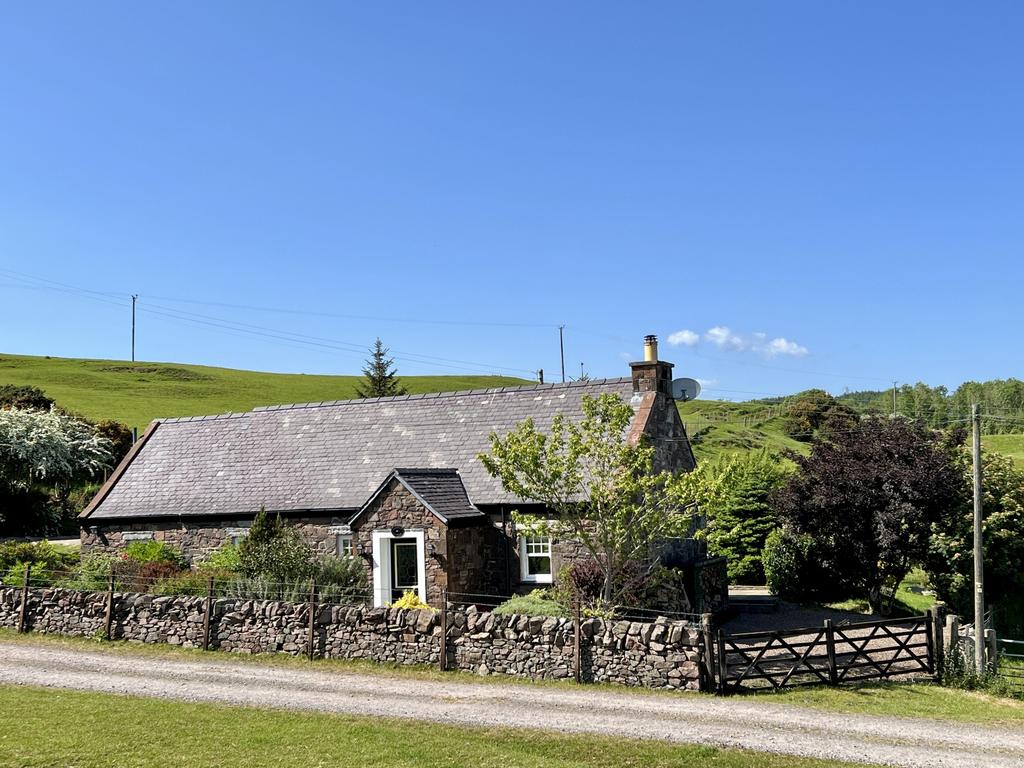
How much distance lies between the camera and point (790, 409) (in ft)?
310

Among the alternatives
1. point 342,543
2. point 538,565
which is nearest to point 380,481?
point 342,543

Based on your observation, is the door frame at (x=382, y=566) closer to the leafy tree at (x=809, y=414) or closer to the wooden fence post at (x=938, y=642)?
the wooden fence post at (x=938, y=642)

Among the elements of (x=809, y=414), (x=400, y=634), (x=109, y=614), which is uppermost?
(x=809, y=414)

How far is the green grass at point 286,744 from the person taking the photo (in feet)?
41.2

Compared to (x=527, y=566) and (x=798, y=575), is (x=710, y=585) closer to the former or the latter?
(x=798, y=575)

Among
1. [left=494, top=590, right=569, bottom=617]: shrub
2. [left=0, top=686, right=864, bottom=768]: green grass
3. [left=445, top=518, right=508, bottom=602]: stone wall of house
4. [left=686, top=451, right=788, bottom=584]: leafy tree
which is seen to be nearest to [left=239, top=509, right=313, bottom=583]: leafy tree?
[left=445, top=518, right=508, bottom=602]: stone wall of house

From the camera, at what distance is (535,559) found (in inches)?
981

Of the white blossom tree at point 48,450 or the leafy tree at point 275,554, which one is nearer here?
the leafy tree at point 275,554

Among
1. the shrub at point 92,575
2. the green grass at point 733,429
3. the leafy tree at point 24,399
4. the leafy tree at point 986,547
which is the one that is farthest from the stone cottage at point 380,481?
the leafy tree at point 24,399

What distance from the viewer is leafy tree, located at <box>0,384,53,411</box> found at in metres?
66.1

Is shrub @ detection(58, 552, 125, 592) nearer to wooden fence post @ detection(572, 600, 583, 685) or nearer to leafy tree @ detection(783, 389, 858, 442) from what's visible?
wooden fence post @ detection(572, 600, 583, 685)

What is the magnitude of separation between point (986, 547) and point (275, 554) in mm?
23368

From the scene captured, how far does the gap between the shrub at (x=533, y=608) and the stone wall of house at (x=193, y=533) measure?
7.83 metres

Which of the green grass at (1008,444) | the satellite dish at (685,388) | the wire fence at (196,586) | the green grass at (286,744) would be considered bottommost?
the green grass at (286,744)
